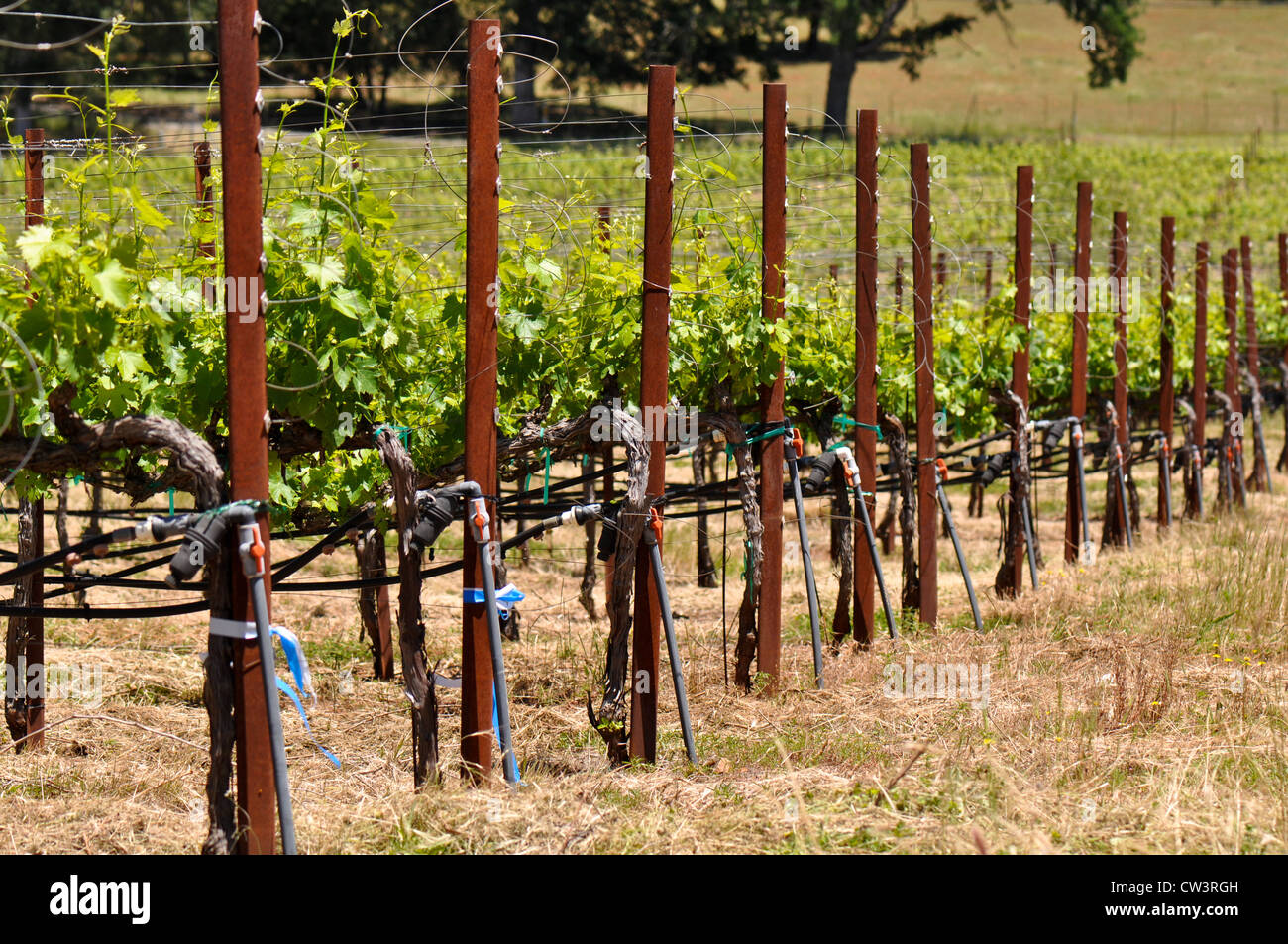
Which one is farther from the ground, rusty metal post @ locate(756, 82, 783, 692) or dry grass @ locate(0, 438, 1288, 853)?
rusty metal post @ locate(756, 82, 783, 692)

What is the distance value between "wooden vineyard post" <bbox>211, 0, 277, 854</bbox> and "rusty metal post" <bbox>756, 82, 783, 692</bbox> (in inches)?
119

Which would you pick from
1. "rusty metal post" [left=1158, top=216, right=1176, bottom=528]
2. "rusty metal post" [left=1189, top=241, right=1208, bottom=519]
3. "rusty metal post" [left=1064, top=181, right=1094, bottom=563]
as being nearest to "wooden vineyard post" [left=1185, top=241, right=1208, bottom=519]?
"rusty metal post" [left=1189, top=241, right=1208, bottom=519]

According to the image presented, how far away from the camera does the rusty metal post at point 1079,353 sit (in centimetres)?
1013

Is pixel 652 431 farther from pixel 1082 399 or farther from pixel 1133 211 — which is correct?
pixel 1133 211

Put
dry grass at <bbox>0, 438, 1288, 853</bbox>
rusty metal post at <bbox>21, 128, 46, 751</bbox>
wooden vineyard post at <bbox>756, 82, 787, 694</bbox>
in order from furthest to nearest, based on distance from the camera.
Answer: wooden vineyard post at <bbox>756, 82, 787, 694</bbox> → rusty metal post at <bbox>21, 128, 46, 751</bbox> → dry grass at <bbox>0, 438, 1288, 853</bbox>

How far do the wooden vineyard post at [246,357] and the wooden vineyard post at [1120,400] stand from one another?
27.9 feet

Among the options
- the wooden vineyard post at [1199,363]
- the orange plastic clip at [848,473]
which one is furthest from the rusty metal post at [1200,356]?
the orange plastic clip at [848,473]

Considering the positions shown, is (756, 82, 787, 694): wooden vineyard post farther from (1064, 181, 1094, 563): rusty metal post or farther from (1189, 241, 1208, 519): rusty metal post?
(1189, 241, 1208, 519): rusty metal post

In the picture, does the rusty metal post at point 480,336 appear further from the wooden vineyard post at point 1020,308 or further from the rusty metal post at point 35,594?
the wooden vineyard post at point 1020,308

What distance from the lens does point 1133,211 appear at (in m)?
34.9

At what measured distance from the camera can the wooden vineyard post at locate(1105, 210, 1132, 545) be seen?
→ 11094 mm

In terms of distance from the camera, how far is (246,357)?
4.04 meters

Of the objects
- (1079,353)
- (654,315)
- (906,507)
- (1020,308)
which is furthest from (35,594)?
(1079,353)
